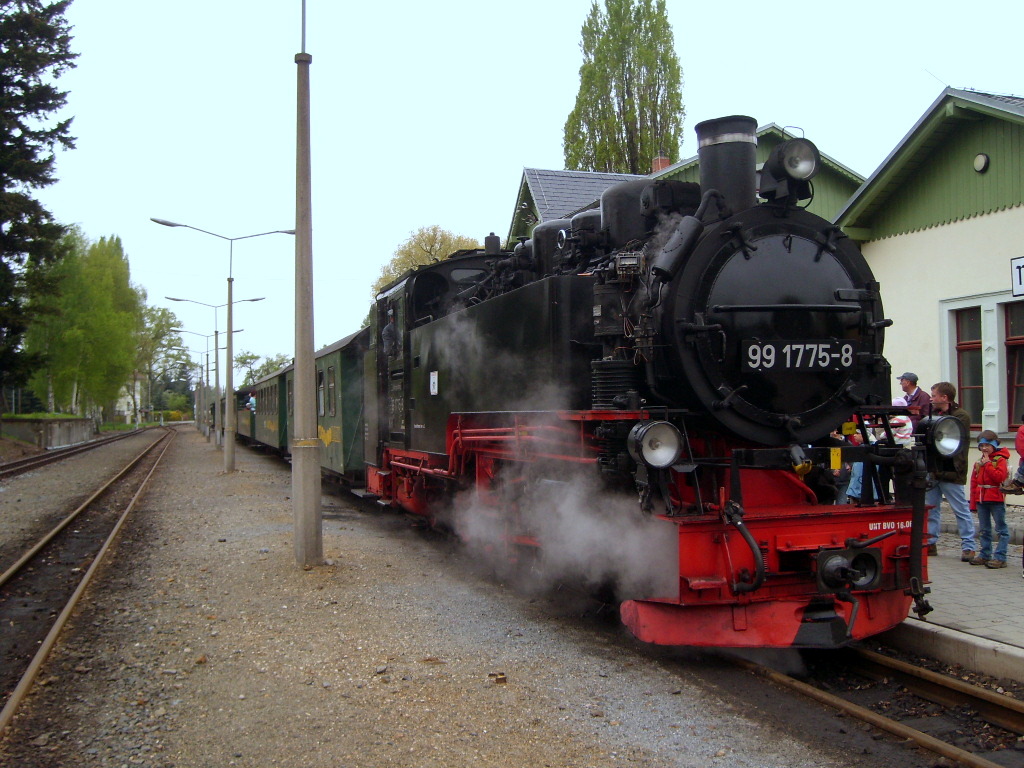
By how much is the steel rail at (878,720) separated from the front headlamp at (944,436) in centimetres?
174

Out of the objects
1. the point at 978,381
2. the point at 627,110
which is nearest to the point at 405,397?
the point at 978,381

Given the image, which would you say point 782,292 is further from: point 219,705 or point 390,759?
point 219,705

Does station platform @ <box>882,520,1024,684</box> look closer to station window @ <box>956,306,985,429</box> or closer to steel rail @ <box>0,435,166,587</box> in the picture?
station window @ <box>956,306,985,429</box>

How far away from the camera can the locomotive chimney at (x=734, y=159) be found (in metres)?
5.04

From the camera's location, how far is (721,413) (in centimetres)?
471

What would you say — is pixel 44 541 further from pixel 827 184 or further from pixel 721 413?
pixel 827 184

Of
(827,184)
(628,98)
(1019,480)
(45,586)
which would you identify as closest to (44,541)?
(45,586)

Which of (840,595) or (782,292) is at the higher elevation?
(782,292)

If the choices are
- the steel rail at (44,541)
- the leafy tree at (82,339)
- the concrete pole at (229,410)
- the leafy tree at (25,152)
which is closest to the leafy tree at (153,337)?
the leafy tree at (82,339)

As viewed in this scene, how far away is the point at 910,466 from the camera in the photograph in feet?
16.3

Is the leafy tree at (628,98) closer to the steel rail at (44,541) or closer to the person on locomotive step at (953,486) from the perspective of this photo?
the steel rail at (44,541)

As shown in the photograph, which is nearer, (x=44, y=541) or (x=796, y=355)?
(x=796, y=355)

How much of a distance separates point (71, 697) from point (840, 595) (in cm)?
413

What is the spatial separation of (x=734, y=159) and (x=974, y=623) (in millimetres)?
3062
